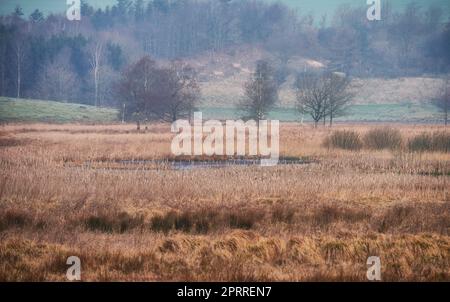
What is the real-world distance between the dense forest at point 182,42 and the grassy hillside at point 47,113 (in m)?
12.4

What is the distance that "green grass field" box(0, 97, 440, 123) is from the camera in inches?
2997

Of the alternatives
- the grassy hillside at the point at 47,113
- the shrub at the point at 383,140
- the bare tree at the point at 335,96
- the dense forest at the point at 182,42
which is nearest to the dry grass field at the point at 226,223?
the shrub at the point at 383,140

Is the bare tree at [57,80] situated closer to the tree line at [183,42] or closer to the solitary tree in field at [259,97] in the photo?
the tree line at [183,42]

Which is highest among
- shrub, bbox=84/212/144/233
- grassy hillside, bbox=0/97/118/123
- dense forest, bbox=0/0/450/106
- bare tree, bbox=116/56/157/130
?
dense forest, bbox=0/0/450/106

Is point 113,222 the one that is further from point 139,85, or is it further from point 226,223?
point 139,85

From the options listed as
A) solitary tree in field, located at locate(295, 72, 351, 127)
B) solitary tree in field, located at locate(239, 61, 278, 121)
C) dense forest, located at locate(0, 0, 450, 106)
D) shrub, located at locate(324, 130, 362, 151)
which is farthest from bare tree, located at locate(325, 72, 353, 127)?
dense forest, located at locate(0, 0, 450, 106)

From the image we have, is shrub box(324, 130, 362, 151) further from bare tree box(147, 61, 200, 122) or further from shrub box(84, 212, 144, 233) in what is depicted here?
bare tree box(147, 61, 200, 122)

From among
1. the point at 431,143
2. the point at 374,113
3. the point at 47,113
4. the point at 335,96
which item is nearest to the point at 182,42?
the point at 374,113

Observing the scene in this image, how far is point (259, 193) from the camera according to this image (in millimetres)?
20531

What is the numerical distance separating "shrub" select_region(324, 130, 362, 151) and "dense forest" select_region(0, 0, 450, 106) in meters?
67.5

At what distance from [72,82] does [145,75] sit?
4889cm

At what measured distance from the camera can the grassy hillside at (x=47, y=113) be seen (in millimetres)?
74125

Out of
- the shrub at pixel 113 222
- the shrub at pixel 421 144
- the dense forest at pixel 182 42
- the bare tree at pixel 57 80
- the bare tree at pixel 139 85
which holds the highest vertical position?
the dense forest at pixel 182 42
